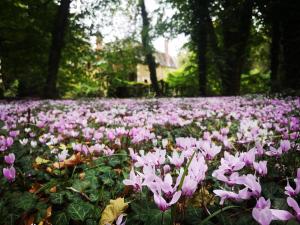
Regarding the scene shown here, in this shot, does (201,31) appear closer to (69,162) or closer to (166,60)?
(69,162)

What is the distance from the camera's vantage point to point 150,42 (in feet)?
66.4

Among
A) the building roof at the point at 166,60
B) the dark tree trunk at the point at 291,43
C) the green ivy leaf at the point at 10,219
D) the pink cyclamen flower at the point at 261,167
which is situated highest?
the building roof at the point at 166,60

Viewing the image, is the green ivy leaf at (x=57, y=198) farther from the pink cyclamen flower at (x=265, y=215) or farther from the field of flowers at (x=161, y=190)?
the pink cyclamen flower at (x=265, y=215)

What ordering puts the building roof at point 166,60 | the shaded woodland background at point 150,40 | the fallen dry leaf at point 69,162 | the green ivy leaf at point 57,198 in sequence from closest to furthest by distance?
the green ivy leaf at point 57,198 → the fallen dry leaf at point 69,162 → the shaded woodland background at point 150,40 → the building roof at point 166,60

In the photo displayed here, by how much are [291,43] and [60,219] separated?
43.1 ft

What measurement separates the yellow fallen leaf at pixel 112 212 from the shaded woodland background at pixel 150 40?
12.3 metres

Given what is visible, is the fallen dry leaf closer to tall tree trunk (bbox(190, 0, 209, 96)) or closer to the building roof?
tall tree trunk (bbox(190, 0, 209, 96))

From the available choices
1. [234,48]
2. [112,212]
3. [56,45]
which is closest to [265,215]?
[112,212]

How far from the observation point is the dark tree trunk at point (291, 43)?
40.3 feet

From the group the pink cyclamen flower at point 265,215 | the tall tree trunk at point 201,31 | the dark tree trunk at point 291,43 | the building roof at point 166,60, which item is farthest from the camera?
the building roof at point 166,60

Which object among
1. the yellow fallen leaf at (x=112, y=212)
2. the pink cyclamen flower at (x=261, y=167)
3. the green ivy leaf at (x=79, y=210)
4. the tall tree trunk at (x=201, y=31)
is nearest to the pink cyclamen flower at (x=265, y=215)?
the pink cyclamen flower at (x=261, y=167)

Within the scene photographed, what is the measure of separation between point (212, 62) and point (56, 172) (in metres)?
16.4

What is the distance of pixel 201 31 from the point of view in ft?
62.3

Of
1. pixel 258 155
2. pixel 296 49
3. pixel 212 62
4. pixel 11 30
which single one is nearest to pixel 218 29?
pixel 212 62
